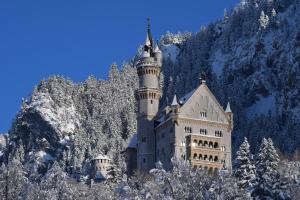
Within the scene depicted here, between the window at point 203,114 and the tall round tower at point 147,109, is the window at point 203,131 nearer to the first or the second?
the window at point 203,114

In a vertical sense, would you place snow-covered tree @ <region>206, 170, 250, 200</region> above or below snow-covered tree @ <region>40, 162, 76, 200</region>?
below

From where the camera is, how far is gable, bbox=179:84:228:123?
13250 centimetres

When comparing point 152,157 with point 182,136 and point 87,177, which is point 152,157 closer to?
point 182,136

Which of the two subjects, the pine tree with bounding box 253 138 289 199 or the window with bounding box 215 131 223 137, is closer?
the pine tree with bounding box 253 138 289 199

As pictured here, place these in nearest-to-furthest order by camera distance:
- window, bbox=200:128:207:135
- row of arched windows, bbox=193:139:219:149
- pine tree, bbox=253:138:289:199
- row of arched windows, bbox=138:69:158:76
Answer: pine tree, bbox=253:138:289:199, row of arched windows, bbox=193:139:219:149, window, bbox=200:128:207:135, row of arched windows, bbox=138:69:158:76

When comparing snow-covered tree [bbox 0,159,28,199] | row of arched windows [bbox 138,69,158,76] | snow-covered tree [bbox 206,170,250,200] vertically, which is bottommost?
snow-covered tree [bbox 206,170,250,200]

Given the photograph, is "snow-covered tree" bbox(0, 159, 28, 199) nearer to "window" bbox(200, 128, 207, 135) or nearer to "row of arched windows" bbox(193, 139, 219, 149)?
"row of arched windows" bbox(193, 139, 219, 149)

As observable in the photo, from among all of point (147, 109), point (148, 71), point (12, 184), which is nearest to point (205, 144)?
point (147, 109)

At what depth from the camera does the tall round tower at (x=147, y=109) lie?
13488 cm

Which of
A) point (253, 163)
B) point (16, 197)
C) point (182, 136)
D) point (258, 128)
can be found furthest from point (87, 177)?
point (16, 197)

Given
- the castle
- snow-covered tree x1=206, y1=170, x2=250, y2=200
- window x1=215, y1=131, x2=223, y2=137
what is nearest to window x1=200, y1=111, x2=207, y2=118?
the castle

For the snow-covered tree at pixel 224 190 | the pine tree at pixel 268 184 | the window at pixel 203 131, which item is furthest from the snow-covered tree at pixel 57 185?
the window at pixel 203 131

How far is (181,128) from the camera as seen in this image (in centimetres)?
13038

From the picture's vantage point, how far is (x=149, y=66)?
139375 mm
